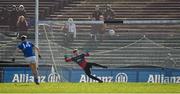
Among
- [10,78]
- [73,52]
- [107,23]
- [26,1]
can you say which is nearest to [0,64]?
[10,78]

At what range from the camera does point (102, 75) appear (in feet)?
103

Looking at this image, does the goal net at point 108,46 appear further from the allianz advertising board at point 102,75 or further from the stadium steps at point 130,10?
the stadium steps at point 130,10

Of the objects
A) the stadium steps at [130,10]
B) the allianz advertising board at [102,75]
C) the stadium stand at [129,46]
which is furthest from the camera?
the stadium steps at [130,10]

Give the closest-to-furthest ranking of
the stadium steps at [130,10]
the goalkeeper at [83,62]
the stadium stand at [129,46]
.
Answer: the goalkeeper at [83,62], the stadium stand at [129,46], the stadium steps at [130,10]

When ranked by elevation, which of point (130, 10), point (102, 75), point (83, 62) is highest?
point (130, 10)

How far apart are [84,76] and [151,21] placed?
5415mm

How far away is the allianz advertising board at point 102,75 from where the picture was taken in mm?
30930

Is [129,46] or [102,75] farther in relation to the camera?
[129,46]

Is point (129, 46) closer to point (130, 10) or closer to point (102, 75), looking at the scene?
point (102, 75)

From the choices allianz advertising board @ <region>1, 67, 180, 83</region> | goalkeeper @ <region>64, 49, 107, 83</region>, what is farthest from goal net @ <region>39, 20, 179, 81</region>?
goalkeeper @ <region>64, 49, 107, 83</region>

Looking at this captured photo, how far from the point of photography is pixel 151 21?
3516 cm

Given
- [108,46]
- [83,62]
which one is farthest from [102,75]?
[108,46]

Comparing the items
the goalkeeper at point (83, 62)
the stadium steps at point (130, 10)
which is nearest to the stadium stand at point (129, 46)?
the goalkeeper at point (83, 62)

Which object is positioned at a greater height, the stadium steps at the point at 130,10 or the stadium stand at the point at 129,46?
the stadium steps at the point at 130,10
